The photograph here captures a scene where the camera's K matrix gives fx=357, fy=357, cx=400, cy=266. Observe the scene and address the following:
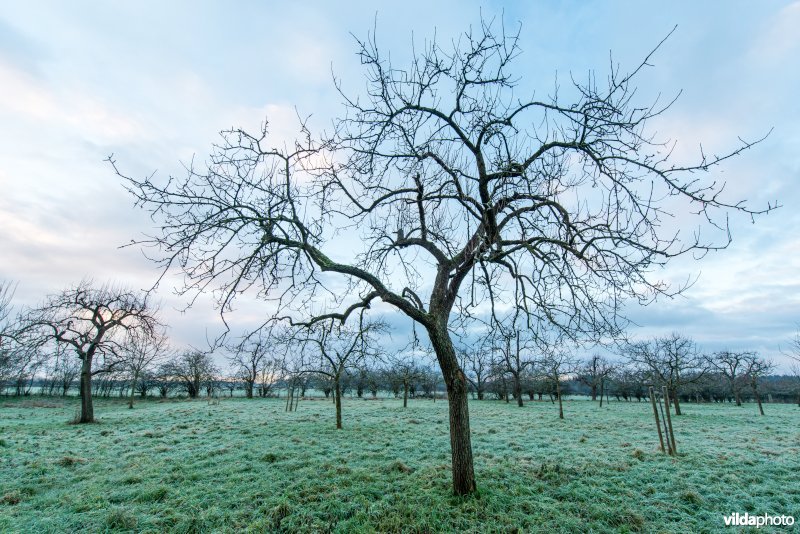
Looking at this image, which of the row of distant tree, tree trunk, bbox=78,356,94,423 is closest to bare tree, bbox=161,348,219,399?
the row of distant tree

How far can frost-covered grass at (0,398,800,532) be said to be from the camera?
5.34 meters

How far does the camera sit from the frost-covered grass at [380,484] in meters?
5.34

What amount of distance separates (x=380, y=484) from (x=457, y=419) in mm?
2077

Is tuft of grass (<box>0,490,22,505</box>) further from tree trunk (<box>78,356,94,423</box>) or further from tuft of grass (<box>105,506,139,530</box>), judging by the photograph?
tree trunk (<box>78,356,94,423</box>)

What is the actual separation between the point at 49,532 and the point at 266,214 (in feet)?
18.2

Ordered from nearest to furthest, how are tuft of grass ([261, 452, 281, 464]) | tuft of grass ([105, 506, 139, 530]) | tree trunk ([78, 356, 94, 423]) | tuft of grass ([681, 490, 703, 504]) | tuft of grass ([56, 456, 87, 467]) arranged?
1. tuft of grass ([105, 506, 139, 530])
2. tuft of grass ([681, 490, 703, 504])
3. tuft of grass ([261, 452, 281, 464])
4. tuft of grass ([56, 456, 87, 467])
5. tree trunk ([78, 356, 94, 423])

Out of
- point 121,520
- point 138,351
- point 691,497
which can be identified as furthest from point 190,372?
point 691,497

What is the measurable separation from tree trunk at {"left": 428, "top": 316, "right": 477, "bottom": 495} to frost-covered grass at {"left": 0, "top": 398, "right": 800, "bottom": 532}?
29 cm

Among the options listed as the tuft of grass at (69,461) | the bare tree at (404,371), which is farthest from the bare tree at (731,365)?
the tuft of grass at (69,461)

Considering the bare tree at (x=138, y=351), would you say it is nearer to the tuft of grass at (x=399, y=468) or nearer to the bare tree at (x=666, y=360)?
the tuft of grass at (x=399, y=468)

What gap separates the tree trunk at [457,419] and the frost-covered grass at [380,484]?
29cm

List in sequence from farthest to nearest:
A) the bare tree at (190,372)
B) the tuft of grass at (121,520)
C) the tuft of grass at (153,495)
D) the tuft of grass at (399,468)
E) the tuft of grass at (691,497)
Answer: the bare tree at (190,372) → the tuft of grass at (399,468) → the tuft of grass at (153,495) → the tuft of grass at (691,497) → the tuft of grass at (121,520)

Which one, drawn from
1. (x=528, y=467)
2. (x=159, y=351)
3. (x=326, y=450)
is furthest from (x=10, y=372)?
(x=528, y=467)

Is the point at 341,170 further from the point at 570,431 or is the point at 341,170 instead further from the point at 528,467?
the point at 570,431
